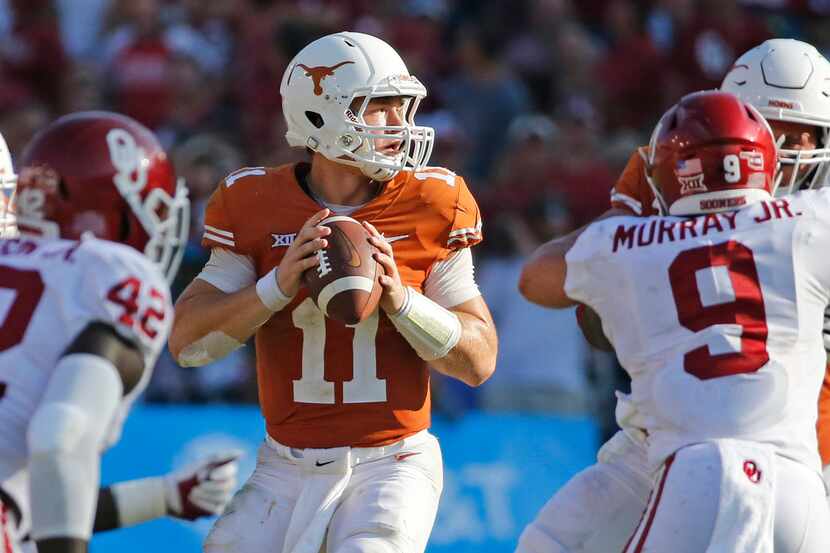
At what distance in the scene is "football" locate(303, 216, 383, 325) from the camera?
392 cm

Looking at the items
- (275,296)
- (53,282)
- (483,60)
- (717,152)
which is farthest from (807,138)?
(483,60)

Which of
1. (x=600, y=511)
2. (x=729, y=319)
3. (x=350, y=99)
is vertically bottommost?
(x=600, y=511)

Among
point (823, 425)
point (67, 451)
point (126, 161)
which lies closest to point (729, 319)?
point (823, 425)

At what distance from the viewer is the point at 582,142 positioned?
31.4 feet

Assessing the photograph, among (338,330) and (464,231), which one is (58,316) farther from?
(464,231)

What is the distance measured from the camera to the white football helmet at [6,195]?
434 cm

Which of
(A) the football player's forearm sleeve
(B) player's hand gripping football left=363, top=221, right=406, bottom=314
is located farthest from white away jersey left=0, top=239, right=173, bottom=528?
(B) player's hand gripping football left=363, top=221, right=406, bottom=314

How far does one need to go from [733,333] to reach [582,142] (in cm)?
583

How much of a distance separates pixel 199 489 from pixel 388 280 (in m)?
0.91

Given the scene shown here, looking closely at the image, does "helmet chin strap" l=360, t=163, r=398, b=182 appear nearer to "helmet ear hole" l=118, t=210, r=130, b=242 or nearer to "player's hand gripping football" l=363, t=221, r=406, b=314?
"player's hand gripping football" l=363, t=221, r=406, b=314

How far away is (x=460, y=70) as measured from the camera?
1056 cm

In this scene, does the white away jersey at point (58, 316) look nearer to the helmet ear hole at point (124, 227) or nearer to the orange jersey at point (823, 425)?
the helmet ear hole at point (124, 227)

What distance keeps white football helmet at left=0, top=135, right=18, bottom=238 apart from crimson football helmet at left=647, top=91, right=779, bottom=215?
6.01ft

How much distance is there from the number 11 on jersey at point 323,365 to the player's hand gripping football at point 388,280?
205 mm
